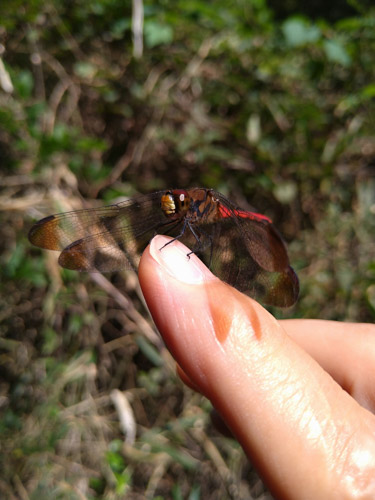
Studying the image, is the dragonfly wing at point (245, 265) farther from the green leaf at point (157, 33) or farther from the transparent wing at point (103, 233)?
the green leaf at point (157, 33)

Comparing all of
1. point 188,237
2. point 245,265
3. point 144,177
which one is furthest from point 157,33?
point 245,265

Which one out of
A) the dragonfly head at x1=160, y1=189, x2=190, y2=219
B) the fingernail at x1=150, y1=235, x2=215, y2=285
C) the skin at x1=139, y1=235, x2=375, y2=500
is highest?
the dragonfly head at x1=160, y1=189, x2=190, y2=219

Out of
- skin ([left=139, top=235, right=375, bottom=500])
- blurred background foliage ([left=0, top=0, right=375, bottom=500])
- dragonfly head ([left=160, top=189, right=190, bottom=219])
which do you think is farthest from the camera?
blurred background foliage ([left=0, top=0, right=375, bottom=500])

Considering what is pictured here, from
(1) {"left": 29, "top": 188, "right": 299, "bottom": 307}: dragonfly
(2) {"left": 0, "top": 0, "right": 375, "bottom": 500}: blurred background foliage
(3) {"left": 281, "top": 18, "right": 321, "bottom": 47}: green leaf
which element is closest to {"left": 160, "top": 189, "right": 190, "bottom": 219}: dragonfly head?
(1) {"left": 29, "top": 188, "right": 299, "bottom": 307}: dragonfly

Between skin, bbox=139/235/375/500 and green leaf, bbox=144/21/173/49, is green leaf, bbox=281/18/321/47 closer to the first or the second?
green leaf, bbox=144/21/173/49

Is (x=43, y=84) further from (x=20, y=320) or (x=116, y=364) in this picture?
(x=116, y=364)
